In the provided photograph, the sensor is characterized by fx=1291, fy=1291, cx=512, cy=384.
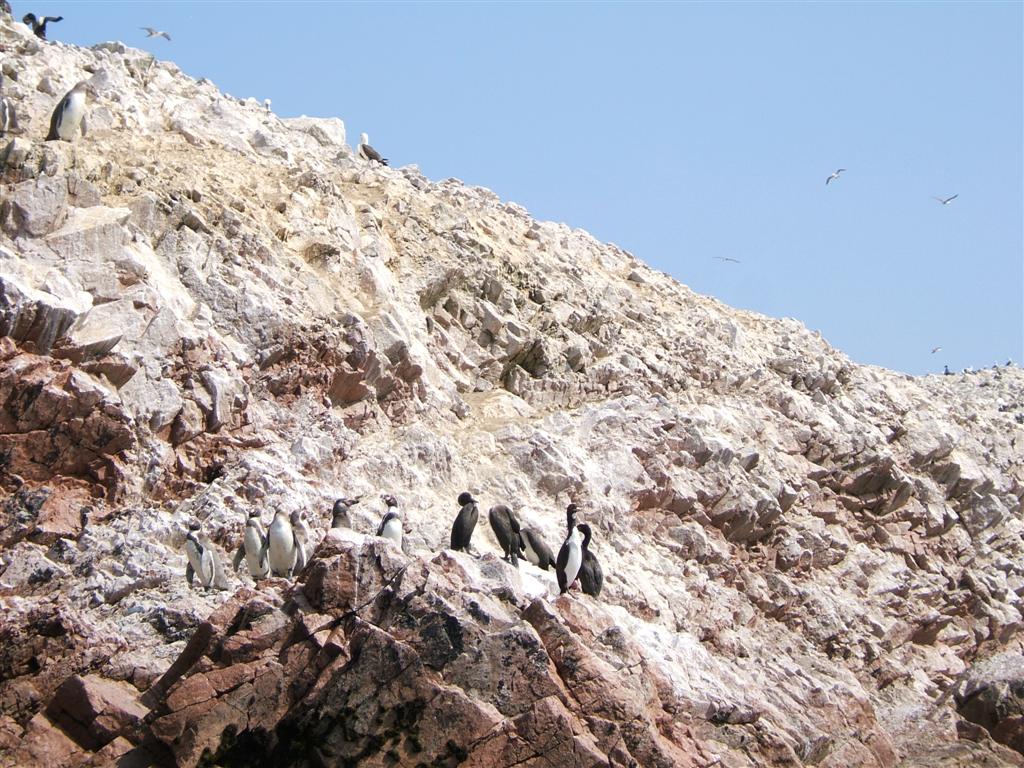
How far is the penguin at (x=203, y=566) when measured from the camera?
20.7 m

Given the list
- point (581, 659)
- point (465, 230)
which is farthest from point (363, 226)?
point (581, 659)

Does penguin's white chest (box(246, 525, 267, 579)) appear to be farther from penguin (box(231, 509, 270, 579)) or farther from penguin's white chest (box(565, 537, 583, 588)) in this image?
penguin's white chest (box(565, 537, 583, 588))

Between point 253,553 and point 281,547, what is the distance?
1.74ft

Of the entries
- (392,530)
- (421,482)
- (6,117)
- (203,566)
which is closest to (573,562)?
(392,530)

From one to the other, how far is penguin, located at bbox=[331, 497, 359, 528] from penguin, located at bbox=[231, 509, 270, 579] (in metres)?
1.54

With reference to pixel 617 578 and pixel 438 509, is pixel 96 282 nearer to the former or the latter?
pixel 438 509

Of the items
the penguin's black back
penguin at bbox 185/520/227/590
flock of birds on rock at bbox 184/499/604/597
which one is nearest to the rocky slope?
penguin at bbox 185/520/227/590

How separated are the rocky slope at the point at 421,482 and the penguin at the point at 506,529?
735 millimetres

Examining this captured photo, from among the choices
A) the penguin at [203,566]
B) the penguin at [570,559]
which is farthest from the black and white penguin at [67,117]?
the penguin at [570,559]

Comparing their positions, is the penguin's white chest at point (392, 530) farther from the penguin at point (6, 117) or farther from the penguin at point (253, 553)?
the penguin at point (6, 117)

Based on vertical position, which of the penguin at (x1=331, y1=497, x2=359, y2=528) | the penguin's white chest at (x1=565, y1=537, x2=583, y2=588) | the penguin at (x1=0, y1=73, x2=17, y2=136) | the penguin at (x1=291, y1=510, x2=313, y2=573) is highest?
the penguin at (x1=0, y1=73, x2=17, y2=136)

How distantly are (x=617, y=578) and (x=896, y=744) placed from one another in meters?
7.18

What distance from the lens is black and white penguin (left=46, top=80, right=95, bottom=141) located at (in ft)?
87.7

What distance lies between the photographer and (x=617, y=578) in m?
26.5
